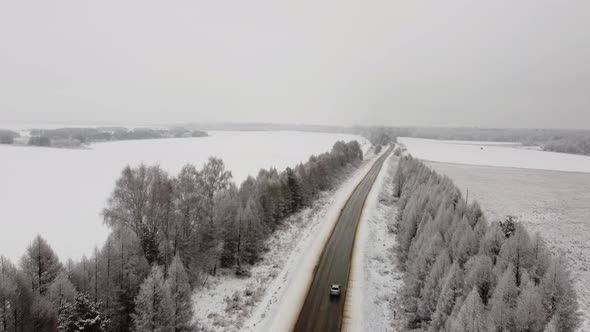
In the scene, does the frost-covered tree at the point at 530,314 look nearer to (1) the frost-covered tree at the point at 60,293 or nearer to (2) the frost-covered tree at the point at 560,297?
(2) the frost-covered tree at the point at 560,297

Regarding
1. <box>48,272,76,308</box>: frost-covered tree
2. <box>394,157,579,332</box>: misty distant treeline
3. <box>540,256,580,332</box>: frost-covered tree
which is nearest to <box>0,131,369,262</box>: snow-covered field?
<box>48,272,76,308</box>: frost-covered tree

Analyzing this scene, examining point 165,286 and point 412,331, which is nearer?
point 165,286

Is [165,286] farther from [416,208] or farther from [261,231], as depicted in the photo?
[416,208]

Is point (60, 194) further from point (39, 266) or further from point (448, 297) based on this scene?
point (448, 297)

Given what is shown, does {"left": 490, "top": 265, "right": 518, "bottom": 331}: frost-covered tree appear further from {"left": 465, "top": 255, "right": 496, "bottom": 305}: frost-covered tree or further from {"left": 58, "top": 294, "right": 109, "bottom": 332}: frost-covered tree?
{"left": 58, "top": 294, "right": 109, "bottom": 332}: frost-covered tree

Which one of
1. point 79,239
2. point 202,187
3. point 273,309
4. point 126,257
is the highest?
point 202,187

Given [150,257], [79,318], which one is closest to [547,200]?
[150,257]

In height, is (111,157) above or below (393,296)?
above

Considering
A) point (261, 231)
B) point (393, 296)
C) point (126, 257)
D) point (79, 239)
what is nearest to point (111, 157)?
point (79, 239)

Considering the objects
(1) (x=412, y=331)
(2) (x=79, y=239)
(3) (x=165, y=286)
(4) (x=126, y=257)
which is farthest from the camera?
(2) (x=79, y=239)
